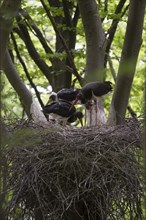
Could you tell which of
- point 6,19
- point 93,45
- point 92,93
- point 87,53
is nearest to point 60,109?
point 92,93

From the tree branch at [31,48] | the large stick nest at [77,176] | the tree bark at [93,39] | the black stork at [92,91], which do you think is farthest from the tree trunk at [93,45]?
the large stick nest at [77,176]

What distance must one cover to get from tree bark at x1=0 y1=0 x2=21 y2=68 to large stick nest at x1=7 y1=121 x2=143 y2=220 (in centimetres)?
163

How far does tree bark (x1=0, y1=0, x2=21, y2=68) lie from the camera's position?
331 cm

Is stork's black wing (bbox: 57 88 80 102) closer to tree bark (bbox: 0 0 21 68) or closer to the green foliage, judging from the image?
the green foliage

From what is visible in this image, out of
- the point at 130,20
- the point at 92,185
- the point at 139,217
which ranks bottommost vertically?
the point at 139,217

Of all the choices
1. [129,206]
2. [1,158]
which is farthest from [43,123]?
[129,206]

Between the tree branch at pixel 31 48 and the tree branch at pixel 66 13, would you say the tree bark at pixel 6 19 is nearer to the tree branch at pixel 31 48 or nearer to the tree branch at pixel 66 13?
the tree branch at pixel 66 13

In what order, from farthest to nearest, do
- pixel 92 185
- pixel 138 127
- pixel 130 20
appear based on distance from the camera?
pixel 130 20 < pixel 138 127 < pixel 92 185

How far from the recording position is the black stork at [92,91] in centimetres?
673

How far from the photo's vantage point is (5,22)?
340 centimetres

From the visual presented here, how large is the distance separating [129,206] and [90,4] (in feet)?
9.51

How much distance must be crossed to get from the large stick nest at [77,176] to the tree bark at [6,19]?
1630 mm

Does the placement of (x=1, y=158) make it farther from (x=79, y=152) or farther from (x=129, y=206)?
(x=129, y=206)

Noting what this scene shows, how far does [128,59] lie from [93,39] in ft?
3.66
